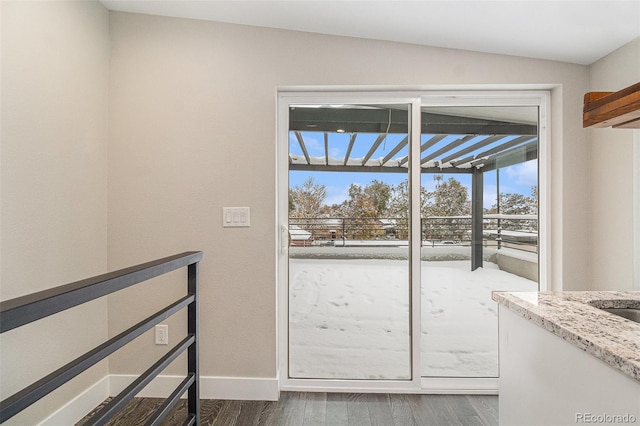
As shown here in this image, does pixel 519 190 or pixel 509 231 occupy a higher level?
pixel 519 190

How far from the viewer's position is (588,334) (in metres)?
0.86

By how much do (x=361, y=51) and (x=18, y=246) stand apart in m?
2.15

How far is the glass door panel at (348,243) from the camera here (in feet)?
8.34

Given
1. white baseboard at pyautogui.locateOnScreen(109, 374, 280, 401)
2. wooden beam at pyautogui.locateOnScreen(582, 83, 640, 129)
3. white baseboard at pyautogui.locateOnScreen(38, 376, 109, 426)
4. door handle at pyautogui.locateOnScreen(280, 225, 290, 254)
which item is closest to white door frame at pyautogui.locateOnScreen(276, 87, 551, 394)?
door handle at pyautogui.locateOnScreen(280, 225, 290, 254)

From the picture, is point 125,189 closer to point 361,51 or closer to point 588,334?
point 361,51

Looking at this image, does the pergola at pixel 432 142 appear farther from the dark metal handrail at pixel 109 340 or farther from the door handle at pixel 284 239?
the dark metal handrail at pixel 109 340

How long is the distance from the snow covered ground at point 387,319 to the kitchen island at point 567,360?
49.5 inches

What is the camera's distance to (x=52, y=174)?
77.0 inches

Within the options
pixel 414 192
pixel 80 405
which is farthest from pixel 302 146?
pixel 80 405

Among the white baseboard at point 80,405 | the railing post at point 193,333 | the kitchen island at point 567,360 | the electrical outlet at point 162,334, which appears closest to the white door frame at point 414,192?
the electrical outlet at point 162,334

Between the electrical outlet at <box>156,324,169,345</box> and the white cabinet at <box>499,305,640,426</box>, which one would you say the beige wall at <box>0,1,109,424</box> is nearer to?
the electrical outlet at <box>156,324,169,345</box>

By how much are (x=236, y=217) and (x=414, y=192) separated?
3.87ft

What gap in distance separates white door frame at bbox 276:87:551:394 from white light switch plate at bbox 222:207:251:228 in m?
0.20

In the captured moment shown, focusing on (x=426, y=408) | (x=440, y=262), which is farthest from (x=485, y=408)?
(x=440, y=262)
